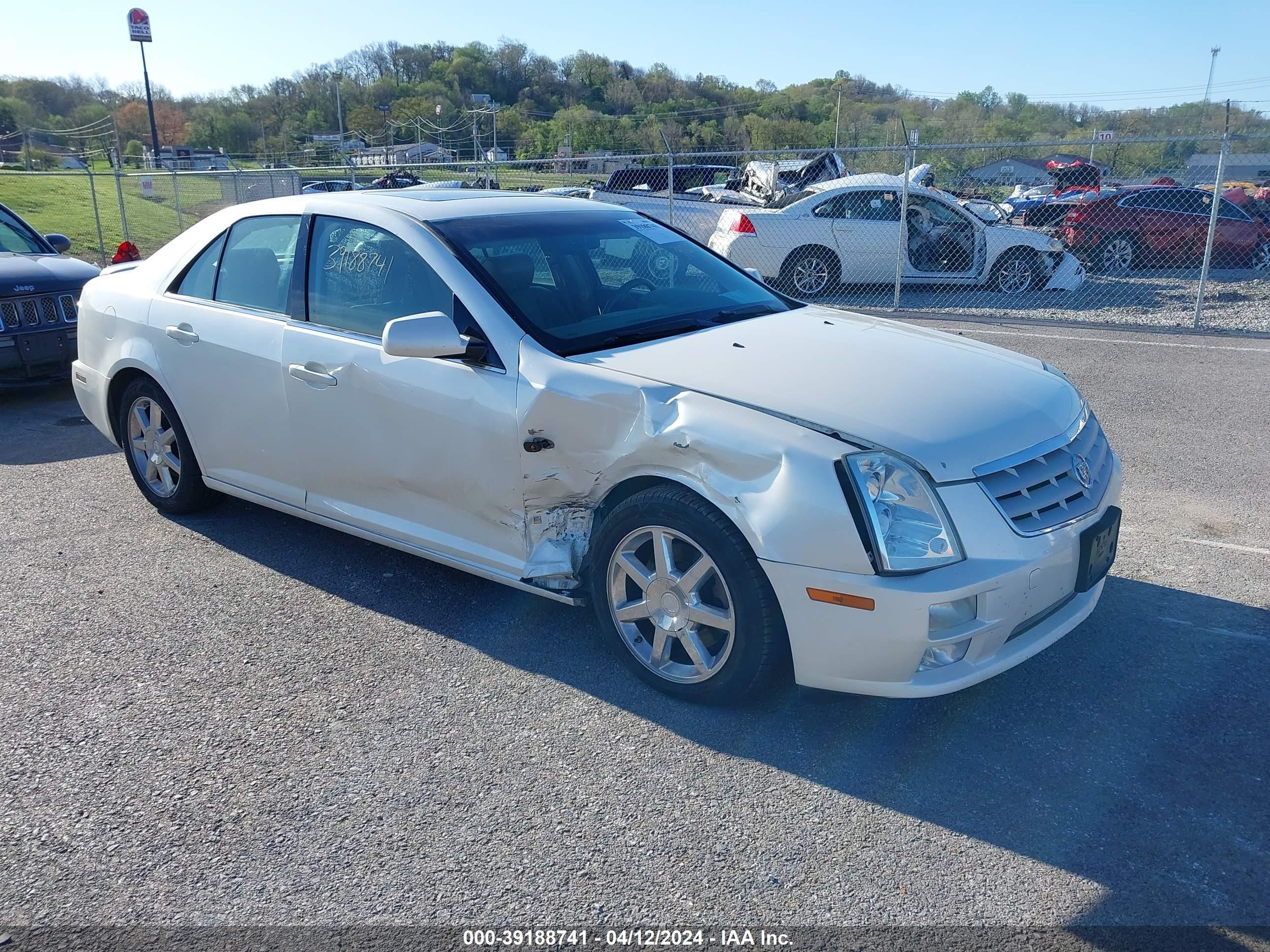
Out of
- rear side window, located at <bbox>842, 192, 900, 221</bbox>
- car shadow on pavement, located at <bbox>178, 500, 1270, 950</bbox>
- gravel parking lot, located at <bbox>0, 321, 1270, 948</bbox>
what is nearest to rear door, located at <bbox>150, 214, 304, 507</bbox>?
gravel parking lot, located at <bbox>0, 321, 1270, 948</bbox>

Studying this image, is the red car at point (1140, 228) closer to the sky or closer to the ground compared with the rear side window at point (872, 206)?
closer to the ground

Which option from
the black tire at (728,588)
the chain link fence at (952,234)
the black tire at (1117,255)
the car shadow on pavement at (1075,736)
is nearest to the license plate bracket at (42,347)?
the chain link fence at (952,234)

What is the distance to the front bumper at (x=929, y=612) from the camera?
2.84 m

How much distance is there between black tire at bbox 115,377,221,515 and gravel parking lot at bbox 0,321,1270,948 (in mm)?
465

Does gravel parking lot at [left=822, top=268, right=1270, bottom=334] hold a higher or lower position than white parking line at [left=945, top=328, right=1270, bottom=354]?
higher

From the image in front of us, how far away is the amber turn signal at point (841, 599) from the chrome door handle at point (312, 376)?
7.03 ft

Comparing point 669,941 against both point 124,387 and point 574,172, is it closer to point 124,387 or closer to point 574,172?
point 124,387

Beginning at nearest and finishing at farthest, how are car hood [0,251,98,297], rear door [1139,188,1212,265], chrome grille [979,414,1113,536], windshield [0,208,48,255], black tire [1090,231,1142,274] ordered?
1. chrome grille [979,414,1113,536]
2. car hood [0,251,98,297]
3. windshield [0,208,48,255]
4. black tire [1090,231,1142,274]
5. rear door [1139,188,1212,265]

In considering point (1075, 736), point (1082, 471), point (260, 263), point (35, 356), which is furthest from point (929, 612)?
point (35, 356)

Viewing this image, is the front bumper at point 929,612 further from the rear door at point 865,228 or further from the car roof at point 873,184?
the rear door at point 865,228

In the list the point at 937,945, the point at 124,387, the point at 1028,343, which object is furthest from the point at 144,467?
the point at 1028,343

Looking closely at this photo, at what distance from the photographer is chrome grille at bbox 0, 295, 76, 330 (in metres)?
7.61

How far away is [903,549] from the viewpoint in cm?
287

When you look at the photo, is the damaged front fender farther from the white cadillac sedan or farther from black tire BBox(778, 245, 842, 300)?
black tire BBox(778, 245, 842, 300)
